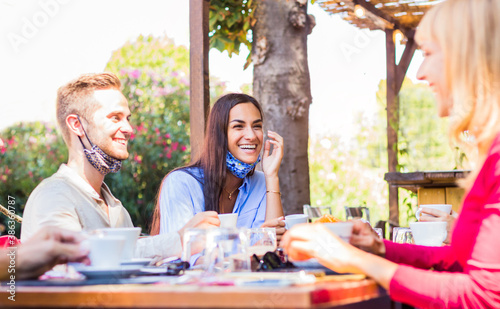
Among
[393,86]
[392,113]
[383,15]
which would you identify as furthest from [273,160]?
[393,86]

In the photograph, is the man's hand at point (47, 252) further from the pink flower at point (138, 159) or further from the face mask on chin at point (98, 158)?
the pink flower at point (138, 159)

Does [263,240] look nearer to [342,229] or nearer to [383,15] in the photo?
[342,229]

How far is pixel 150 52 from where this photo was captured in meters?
13.3

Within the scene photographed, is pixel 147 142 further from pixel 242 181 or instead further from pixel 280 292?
pixel 280 292

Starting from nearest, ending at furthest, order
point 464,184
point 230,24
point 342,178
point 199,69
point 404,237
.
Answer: point 464,184
point 404,237
point 199,69
point 230,24
point 342,178

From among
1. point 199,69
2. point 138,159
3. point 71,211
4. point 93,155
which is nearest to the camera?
point 71,211

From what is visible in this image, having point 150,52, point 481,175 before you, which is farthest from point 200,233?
point 150,52

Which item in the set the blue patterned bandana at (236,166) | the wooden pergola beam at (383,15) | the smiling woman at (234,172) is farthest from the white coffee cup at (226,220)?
the wooden pergola beam at (383,15)

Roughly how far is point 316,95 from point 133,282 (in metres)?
10.9

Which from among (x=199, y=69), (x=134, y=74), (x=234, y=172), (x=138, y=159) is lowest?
(x=234, y=172)

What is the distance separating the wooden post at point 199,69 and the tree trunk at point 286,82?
103 cm

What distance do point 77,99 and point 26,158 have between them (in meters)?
6.02

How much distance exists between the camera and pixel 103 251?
147 cm

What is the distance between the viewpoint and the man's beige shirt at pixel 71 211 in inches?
84.3
